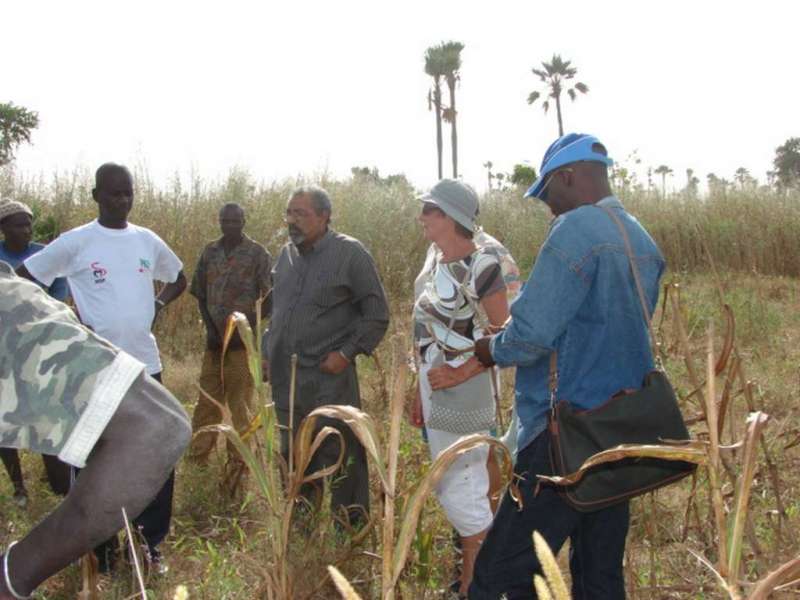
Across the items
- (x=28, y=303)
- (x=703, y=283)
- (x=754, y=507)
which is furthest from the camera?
(x=703, y=283)

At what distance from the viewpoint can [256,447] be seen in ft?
6.52

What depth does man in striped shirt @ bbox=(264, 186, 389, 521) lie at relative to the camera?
159 inches

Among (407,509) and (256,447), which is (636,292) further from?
(407,509)

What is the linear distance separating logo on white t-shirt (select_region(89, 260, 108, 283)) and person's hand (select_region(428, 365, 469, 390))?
1555 mm

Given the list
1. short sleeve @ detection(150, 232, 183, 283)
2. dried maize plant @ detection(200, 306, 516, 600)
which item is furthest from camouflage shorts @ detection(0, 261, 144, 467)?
short sleeve @ detection(150, 232, 183, 283)

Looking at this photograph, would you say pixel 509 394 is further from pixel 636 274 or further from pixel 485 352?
pixel 636 274

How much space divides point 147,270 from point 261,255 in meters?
1.54

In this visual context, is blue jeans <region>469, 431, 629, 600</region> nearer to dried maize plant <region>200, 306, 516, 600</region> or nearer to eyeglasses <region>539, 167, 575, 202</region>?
dried maize plant <region>200, 306, 516, 600</region>

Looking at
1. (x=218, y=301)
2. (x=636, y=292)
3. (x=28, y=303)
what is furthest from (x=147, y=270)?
(x=28, y=303)

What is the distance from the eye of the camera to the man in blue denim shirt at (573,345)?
239cm

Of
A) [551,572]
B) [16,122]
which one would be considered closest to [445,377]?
[551,572]

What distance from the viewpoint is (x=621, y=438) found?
7.69 feet

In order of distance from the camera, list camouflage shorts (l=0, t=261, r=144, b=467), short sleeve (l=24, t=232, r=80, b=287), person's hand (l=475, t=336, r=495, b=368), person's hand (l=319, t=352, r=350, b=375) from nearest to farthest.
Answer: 1. camouflage shorts (l=0, t=261, r=144, b=467)
2. person's hand (l=475, t=336, r=495, b=368)
3. short sleeve (l=24, t=232, r=80, b=287)
4. person's hand (l=319, t=352, r=350, b=375)

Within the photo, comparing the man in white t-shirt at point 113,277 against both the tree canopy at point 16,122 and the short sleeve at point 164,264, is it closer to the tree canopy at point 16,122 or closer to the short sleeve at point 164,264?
the short sleeve at point 164,264
